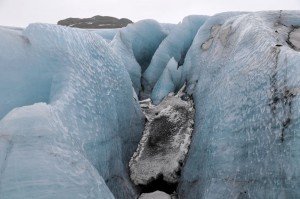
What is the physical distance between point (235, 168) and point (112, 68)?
1.81m

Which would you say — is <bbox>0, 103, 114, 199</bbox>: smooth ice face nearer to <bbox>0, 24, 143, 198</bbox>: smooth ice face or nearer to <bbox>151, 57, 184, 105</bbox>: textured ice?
<bbox>0, 24, 143, 198</bbox>: smooth ice face

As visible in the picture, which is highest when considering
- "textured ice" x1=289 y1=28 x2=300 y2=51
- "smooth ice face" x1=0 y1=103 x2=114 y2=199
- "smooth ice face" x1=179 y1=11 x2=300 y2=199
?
"smooth ice face" x1=0 y1=103 x2=114 y2=199

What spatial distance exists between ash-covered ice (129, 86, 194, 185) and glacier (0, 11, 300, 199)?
102 mm

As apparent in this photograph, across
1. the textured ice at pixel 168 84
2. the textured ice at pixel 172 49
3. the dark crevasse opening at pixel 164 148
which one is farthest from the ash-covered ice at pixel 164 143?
the textured ice at pixel 172 49

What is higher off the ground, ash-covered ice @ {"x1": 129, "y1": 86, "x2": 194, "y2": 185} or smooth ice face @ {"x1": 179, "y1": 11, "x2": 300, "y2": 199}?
smooth ice face @ {"x1": 179, "y1": 11, "x2": 300, "y2": 199}

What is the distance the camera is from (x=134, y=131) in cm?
484

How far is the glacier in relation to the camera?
8.23 feet

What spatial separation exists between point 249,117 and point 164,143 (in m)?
1.41

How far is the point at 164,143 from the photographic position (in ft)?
15.7

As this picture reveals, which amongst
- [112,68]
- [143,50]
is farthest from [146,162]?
[143,50]

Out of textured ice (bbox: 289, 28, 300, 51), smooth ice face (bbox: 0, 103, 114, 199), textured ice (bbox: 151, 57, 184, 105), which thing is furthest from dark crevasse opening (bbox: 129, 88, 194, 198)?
smooth ice face (bbox: 0, 103, 114, 199)

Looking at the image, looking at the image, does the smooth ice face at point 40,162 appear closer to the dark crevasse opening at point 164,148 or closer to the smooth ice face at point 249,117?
the smooth ice face at point 249,117

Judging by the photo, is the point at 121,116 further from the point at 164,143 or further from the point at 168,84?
the point at 168,84

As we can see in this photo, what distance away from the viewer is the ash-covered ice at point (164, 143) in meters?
4.38
